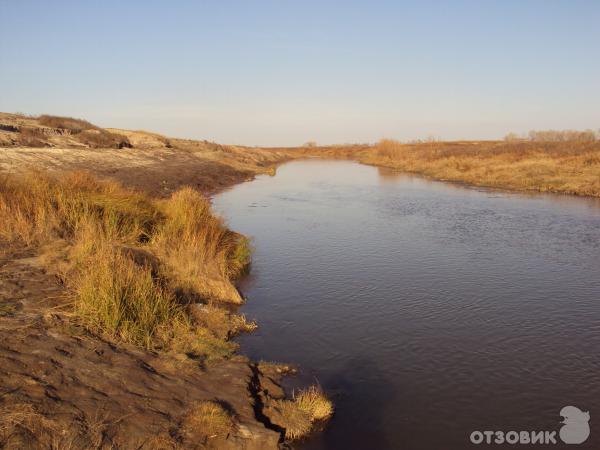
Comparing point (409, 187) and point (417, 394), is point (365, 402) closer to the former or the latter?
point (417, 394)

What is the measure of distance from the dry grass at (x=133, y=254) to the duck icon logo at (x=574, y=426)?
186 inches

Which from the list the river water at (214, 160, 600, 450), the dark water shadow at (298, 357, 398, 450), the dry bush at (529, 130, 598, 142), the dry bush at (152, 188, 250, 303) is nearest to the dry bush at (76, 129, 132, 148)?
the river water at (214, 160, 600, 450)

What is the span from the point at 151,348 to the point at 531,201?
2401cm

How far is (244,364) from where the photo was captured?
22.4ft

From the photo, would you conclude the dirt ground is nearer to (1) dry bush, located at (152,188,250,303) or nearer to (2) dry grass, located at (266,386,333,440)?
(2) dry grass, located at (266,386,333,440)

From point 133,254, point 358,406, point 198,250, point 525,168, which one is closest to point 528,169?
point 525,168

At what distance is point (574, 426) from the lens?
5973 mm

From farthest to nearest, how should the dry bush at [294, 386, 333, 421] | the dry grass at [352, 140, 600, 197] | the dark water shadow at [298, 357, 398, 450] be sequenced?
1. the dry grass at [352, 140, 600, 197]
2. the dry bush at [294, 386, 333, 421]
3. the dark water shadow at [298, 357, 398, 450]

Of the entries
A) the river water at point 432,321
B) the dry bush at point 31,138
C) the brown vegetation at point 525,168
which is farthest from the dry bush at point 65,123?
the brown vegetation at point 525,168

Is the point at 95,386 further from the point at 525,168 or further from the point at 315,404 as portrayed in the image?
the point at 525,168

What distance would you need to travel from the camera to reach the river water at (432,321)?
20.3 ft

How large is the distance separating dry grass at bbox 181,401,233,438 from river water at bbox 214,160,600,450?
1017mm

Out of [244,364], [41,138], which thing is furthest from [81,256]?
[41,138]

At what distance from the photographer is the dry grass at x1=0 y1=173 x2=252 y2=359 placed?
697 centimetres
